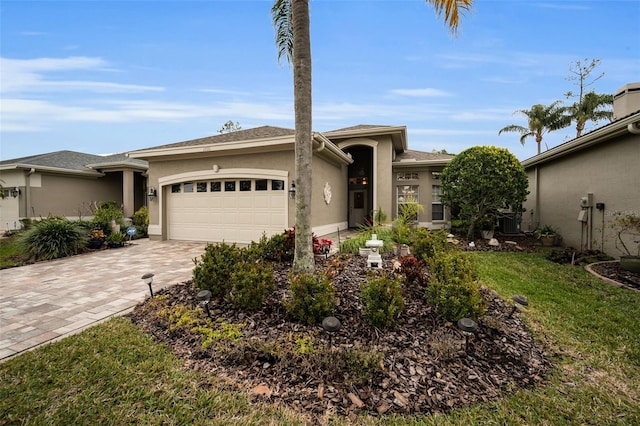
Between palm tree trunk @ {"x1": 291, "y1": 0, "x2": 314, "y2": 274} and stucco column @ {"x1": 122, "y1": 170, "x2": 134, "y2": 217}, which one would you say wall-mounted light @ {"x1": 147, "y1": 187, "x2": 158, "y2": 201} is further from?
palm tree trunk @ {"x1": 291, "y1": 0, "x2": 314, "y2": 274}

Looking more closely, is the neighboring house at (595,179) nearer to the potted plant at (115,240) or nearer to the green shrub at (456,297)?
the green shrub at (456,297)

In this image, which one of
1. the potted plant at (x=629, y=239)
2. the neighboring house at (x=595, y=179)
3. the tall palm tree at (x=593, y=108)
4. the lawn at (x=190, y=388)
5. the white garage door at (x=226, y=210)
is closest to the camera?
the lawn at (x=190, y=388)

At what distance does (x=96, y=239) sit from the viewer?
9.48 m

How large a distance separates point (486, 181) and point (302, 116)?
307 inches

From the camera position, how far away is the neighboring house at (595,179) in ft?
22.7

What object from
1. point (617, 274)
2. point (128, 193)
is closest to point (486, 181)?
point (617, 274)

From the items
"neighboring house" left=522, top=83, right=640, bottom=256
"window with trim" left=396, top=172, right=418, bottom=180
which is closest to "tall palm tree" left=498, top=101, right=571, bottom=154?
"neighboring house" left=522, top=83, right=640, bottom=256

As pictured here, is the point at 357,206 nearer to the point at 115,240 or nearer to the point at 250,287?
the point at 115,240

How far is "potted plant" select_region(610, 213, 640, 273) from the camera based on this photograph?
19.4ft

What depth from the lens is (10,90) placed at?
28.6 ft

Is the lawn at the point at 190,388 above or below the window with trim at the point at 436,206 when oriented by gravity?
below

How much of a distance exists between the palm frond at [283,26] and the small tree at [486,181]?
715 cm

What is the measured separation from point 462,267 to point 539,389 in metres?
1.57

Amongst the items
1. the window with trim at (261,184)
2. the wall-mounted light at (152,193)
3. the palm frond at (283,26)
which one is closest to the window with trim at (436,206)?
the window with trim at (261,184)
